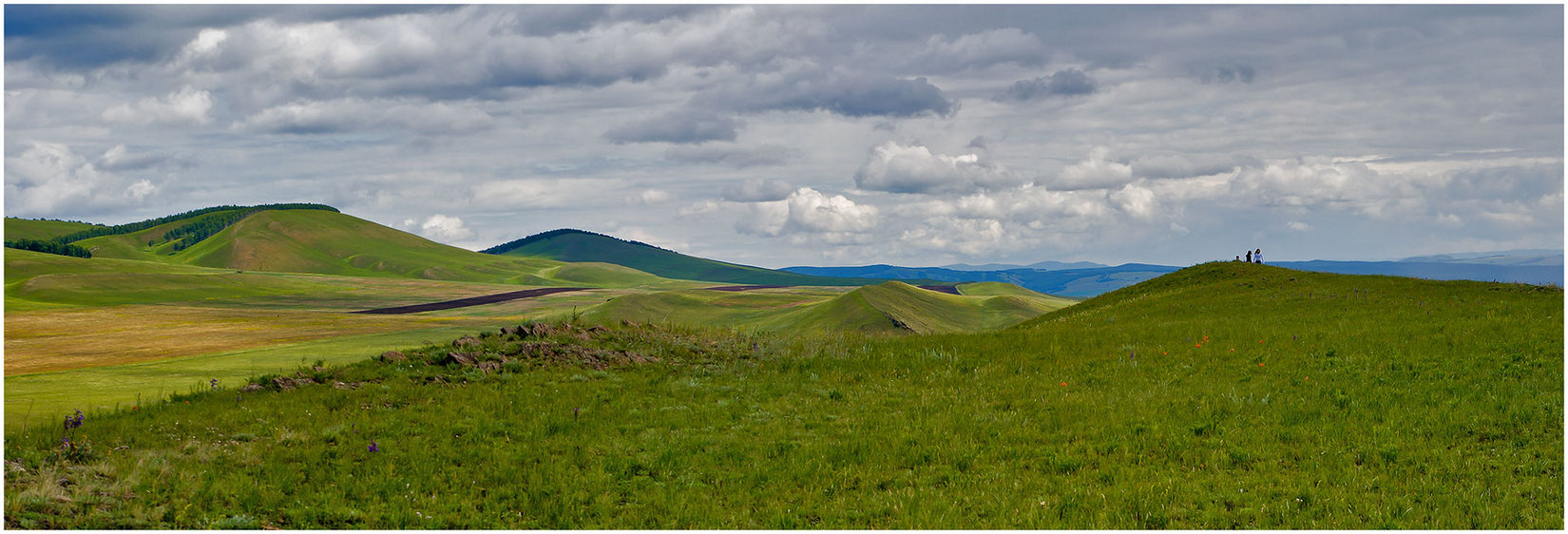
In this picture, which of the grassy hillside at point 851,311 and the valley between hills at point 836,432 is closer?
the valley between hills at point 836,432

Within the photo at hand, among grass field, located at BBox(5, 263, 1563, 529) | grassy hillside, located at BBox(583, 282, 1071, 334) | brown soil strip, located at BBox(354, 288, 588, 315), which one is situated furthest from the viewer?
brown soil strip, located at BBox(354, 288, 588, 315)

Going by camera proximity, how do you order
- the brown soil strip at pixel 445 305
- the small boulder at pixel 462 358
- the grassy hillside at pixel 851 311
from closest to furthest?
the small boulder at pixel 462 358
the grassy hillside at pixel 851 311
the brown soil strip at pixel 445 305

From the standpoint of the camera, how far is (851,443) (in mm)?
16781

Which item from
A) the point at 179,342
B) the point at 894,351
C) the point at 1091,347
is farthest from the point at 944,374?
the point at 179,342

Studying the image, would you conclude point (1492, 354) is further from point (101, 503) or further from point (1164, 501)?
point (101, 503)

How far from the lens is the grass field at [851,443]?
12.9 m

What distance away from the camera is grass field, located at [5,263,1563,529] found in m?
12.9

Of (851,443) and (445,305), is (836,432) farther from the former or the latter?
(445,305)

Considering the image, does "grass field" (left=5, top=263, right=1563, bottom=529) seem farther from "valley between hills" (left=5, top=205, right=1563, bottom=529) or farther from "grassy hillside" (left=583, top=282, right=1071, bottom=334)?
"grassy hillside" (left=583, top=282, right=1071, bottom=334)

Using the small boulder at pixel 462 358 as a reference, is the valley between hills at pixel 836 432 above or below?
below

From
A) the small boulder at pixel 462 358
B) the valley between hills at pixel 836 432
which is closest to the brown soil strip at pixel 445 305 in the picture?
the valley between hills at pixel 836 432

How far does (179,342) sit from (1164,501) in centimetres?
7311

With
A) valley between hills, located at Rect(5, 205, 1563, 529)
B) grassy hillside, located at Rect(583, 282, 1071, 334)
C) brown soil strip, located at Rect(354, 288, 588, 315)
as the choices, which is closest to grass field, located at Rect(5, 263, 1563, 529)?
valley between hills, located at Rect(5, 205, 1563, 529)

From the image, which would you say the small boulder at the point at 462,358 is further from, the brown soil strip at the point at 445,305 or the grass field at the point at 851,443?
the brown soil strip at the point at 445,305
